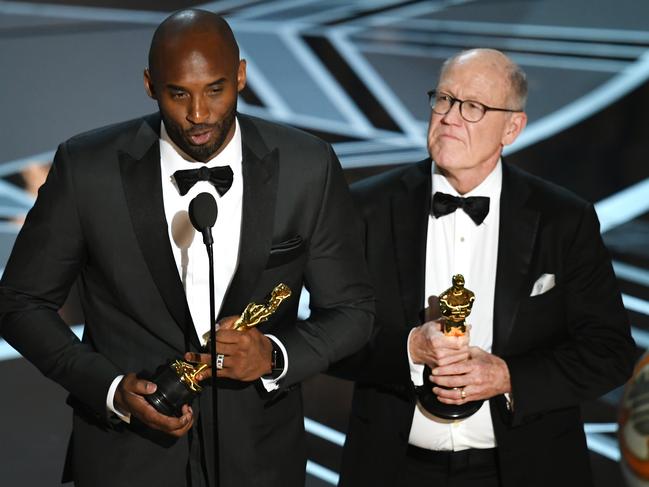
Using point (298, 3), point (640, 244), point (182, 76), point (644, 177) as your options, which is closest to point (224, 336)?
point (182, 76)

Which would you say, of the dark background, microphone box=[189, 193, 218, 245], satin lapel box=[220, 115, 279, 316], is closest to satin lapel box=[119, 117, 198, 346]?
satin lapel box=[220, 115, 279, 316]

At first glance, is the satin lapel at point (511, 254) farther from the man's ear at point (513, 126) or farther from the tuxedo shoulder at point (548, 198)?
the man's ear at point (513, 126)

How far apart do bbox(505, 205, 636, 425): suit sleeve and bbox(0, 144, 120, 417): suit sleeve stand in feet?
3.44

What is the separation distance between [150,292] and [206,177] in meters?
0.27

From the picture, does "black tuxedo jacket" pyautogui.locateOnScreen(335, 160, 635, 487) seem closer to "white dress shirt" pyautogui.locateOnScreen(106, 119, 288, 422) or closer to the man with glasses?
the man with glasses

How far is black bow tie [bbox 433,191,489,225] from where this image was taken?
9.50 feet

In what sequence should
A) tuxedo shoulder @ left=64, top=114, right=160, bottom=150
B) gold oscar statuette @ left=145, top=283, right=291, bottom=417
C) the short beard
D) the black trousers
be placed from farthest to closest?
1. the black trousers
2. tuxedo shoulder @ left=64, top=114, right=160, bottom=150
3. the short beard
4. gold oscar statuette @ left=145, top=283, right=291, bottom=417

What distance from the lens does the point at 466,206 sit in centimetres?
289

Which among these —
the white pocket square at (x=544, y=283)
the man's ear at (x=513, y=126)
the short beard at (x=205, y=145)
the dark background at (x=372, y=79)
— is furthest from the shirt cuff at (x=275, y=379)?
the dark background at (x=372, y=79)

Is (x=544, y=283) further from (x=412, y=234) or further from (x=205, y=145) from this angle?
(x=205, y=145)

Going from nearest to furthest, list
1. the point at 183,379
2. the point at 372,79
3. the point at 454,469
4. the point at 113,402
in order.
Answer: the point at 183,379
the point at 113,402
the point at 454,469
the point at 372,79

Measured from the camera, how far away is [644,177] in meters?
5.50

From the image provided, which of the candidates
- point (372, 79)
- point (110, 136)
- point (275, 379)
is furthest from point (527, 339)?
point (372, 79)

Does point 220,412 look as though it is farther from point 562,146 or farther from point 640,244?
point 562,146
